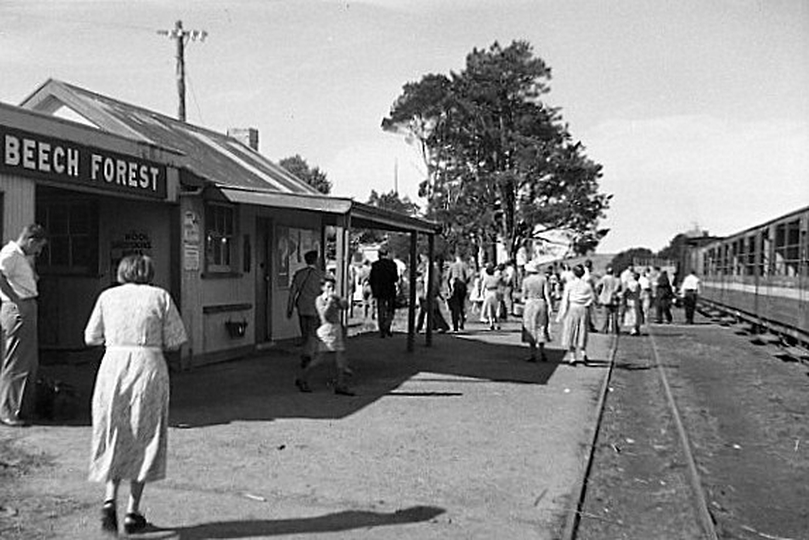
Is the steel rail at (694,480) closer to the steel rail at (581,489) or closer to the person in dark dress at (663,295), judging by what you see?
the steel rail at (581,489)

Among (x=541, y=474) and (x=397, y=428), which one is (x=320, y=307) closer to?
(x=397, y=428)

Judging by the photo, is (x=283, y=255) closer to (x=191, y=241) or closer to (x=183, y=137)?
(x=183, y=137)

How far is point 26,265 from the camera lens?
28.6ft

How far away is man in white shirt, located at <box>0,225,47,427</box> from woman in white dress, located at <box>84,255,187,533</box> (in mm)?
2992

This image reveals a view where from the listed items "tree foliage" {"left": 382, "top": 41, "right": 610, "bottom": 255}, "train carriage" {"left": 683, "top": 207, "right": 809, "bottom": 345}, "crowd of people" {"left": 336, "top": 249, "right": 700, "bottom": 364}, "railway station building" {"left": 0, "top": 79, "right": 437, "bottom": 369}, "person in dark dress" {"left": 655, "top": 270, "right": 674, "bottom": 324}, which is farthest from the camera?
"tree foliage" {"left": 382, "top": 41, "right": 610, "bottom": 255}

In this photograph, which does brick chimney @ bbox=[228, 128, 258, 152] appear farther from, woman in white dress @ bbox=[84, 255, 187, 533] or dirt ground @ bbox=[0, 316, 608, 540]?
woman in white dress @ bbox=[84, 255, 187, 533]

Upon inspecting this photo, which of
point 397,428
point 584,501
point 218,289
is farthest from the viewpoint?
point 218,289

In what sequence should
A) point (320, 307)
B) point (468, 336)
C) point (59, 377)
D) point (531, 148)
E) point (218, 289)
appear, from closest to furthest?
point (320, 307)
point (59, 377)
point (218, 289)
point (468, 336)
point (531, 148)

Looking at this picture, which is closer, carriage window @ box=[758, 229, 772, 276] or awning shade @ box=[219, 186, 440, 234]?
awning shade @ box=[219, 186, 440, 234]

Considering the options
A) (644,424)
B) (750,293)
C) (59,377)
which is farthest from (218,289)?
(750,293)

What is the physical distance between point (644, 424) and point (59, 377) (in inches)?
283

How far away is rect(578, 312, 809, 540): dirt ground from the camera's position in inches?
288

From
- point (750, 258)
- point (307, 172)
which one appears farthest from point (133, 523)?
point (307, 172)

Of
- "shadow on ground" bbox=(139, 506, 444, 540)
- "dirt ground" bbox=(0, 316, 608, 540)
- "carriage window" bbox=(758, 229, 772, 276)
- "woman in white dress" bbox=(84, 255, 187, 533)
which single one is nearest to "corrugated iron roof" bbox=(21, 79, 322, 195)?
"dirt ground" bbox=(0, 316, 608, 540)
